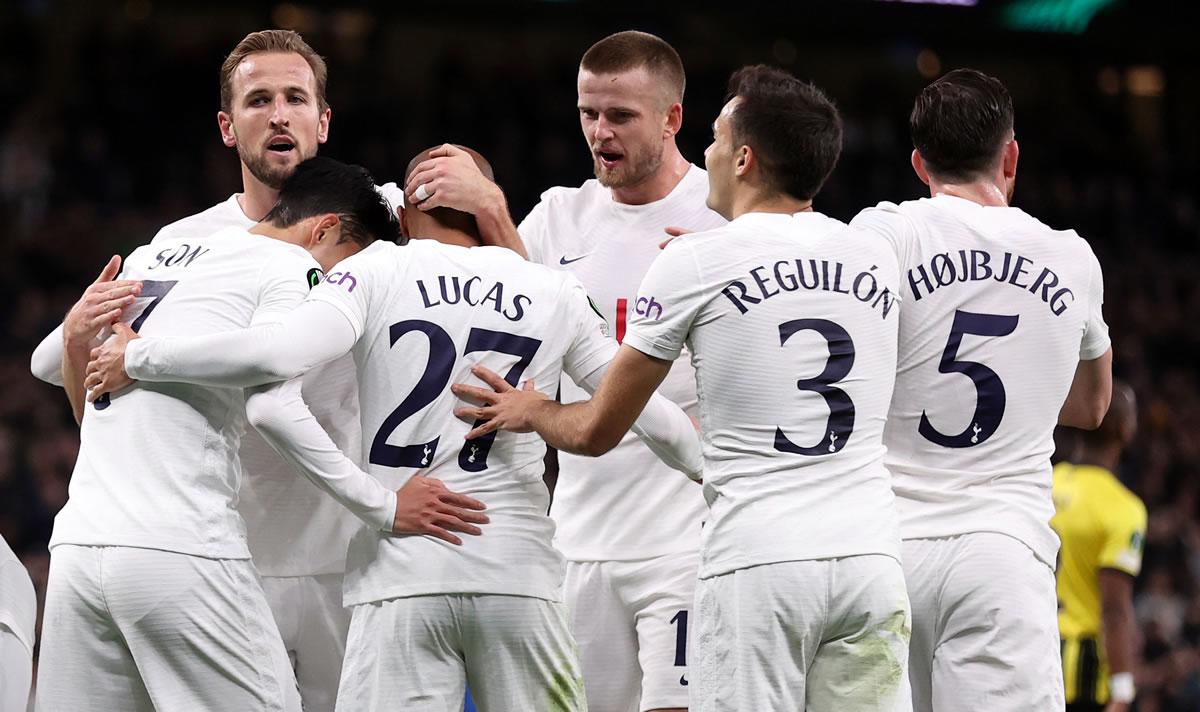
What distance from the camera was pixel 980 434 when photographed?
4.35m

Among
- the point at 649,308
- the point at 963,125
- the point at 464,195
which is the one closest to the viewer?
the point at 649,308

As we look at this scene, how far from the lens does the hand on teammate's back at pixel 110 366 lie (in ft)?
14.2

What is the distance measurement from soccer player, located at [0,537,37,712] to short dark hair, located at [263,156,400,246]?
4.40 feet

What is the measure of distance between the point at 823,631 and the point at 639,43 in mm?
2446

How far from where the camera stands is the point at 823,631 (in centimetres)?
393

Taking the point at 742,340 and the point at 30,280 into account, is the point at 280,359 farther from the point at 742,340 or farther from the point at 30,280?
the point at 30,280

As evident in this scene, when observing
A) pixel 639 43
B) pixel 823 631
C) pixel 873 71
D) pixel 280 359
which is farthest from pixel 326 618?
pixel 873 71

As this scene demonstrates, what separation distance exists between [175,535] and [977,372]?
2.37 m

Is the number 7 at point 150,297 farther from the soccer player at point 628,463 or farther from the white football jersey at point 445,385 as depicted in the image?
the soccer player at point 628,463

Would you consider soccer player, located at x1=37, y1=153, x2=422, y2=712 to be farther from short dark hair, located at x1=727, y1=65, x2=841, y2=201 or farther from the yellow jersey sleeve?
the yellow jersey sleeve

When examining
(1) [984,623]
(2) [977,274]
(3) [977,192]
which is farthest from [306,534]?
(3) [977,192]

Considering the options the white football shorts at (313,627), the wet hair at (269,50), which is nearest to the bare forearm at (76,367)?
the white football shorts at (313,627)

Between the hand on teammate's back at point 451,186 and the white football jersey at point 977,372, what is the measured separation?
112 cm

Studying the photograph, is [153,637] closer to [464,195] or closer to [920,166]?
[464,195]
